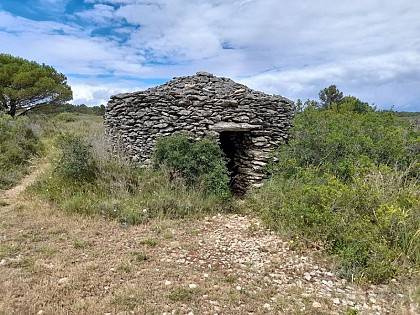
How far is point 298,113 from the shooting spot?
326 inches

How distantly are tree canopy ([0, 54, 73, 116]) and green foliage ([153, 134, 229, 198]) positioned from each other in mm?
14482

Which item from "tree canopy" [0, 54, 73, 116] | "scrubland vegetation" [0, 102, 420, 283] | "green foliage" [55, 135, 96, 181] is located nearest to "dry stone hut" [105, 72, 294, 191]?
"scrubland vegetation" [0, 102, 420, 283]

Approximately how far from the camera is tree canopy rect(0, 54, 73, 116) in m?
17.5

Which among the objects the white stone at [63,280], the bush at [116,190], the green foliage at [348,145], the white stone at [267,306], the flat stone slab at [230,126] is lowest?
the white stone at [267,306]

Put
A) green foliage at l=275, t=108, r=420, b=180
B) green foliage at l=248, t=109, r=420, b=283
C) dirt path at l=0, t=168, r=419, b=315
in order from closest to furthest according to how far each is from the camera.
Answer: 1. dirt path at l=0, t=168, r=419, b=315
2. green foliage at l=248, t=109, r=420, b=283
3. green foliage at l=275, t=108, r=420, b=180

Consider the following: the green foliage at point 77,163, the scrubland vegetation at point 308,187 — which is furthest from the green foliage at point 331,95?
the green foliage at point 77,163

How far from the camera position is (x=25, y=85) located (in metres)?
18.1

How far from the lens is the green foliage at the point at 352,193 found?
3.97 metres

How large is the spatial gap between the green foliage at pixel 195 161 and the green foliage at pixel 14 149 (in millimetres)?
4427

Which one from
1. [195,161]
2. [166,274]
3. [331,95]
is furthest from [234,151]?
[331,95]

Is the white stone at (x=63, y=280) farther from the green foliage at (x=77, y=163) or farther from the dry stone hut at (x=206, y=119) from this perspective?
the dry stone hut at (x=206, y=119)

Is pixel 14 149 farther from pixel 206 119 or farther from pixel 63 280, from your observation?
pixel 63 280

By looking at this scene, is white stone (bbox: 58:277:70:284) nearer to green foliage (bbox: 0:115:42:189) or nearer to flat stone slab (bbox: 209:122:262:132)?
flat stone slab (bbox: 209:122:262:132)

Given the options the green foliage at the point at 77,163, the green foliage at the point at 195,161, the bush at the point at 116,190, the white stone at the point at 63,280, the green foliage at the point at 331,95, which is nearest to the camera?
the white stone at the point at 63,280
